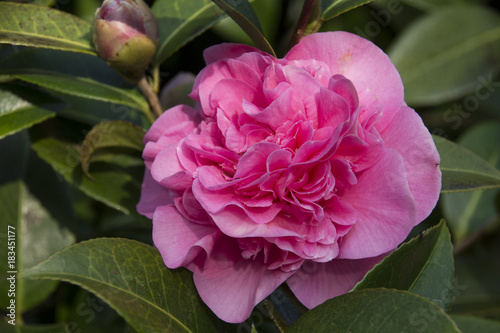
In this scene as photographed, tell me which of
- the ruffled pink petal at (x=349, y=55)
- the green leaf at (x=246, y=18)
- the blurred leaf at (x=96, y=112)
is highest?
the ruffled pink petal at (x=349, y=55)

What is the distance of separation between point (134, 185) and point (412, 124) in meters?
0.61

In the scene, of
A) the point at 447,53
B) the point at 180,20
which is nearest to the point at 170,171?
the point at 180,20

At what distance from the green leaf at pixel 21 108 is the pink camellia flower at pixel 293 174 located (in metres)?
0.33

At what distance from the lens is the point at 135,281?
78 cm

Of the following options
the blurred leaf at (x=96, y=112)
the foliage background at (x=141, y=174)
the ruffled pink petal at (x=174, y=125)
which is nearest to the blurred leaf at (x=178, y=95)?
the foliage background at (x=141, y=174)

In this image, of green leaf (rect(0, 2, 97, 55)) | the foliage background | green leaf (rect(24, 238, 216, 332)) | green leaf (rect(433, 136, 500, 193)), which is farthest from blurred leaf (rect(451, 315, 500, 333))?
green leaf (rect(0, 2, 97, 55))

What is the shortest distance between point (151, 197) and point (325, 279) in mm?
321

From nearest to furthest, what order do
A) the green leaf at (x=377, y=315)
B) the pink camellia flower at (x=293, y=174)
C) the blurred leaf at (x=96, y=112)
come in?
1. the green leaf at (x=377, y=315)
2. the pink camellia flower at (x=293, y=174)
3. the blurred leaf at (x=96, y=112)

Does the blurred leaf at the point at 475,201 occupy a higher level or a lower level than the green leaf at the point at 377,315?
lower

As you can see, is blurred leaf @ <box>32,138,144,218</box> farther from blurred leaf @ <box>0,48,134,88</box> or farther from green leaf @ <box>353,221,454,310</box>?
green leaf @ <box>353,221,454,310</box>

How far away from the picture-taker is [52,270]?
0.70 meters

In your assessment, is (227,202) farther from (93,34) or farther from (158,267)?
(93,34)

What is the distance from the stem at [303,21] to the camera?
88 centimetres

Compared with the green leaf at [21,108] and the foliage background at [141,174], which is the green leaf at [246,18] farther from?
the green leaf at [21,108]
